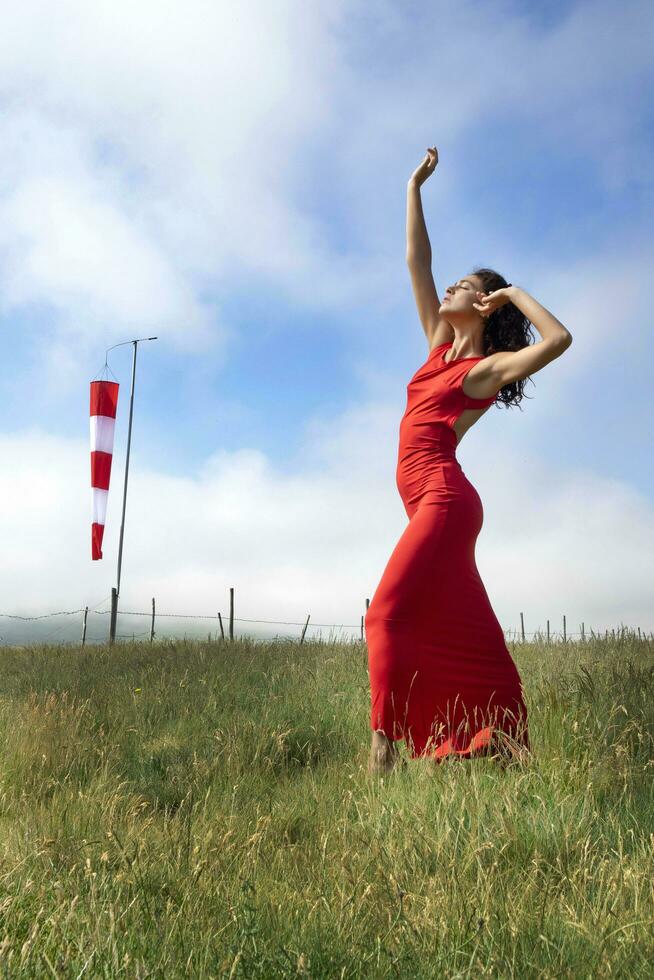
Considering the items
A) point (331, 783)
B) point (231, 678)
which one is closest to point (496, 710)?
point (331, 783)

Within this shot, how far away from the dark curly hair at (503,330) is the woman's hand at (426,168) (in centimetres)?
69

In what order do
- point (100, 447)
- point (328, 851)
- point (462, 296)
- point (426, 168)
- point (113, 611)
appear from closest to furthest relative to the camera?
point (328, 851)
point (462, 296)
point (426, 168)
point (100, 447)
point (113, 611)

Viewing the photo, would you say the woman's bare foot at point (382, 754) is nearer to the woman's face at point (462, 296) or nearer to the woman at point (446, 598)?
the woman at point (446, 598)

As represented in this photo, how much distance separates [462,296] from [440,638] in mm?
1741

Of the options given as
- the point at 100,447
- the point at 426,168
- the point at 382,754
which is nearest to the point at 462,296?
the point at 426,168

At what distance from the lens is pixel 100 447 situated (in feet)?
50.9

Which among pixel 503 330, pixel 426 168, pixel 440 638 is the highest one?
pixel 426 168

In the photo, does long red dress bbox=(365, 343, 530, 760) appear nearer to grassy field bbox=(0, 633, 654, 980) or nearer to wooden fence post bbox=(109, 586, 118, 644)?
grassy field bbox=(0, 633, 654, 980)

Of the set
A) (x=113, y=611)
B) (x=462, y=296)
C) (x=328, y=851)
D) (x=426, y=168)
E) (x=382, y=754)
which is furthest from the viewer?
(x=113, y=611)

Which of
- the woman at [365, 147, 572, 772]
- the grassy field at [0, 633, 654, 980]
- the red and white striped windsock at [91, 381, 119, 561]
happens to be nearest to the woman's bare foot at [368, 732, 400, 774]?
the woman at [365, 147, 572, 772]

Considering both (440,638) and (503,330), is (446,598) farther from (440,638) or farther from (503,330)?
(503,330)

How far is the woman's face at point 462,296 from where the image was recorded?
174 inches

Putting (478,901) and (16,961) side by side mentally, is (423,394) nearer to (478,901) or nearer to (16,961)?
(478,901)

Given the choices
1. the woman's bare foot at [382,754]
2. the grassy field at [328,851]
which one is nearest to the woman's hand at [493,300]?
the grassy field at [328,851]
